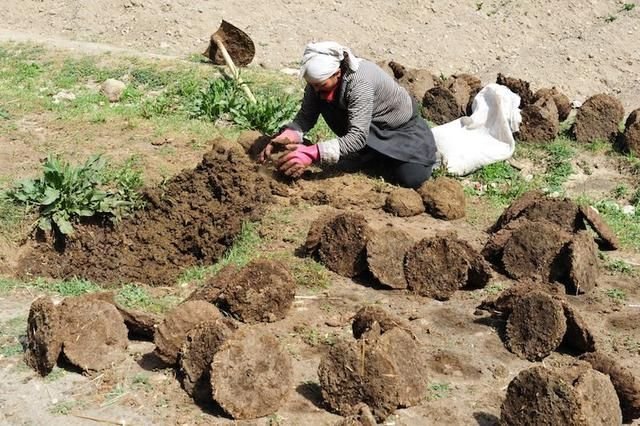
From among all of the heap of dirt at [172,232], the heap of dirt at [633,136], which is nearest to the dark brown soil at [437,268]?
the heap of dirt at [172,232]

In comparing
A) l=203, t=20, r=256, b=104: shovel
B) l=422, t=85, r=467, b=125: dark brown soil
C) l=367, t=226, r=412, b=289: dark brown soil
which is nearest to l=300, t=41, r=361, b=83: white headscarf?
l=367, t=226, r=412, b=289: dark brown soil

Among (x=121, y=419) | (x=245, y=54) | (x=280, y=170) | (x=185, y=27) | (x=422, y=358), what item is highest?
(x=422, y=358)

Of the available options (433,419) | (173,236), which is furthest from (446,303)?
(173,236)

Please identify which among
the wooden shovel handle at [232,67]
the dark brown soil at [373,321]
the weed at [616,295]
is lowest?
the wooden shovel handle at [232,67]

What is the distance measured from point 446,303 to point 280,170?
205 cm

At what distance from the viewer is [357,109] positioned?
6.73 m

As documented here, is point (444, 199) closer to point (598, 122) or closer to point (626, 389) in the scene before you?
point (598, 122)

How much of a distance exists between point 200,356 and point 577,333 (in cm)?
198

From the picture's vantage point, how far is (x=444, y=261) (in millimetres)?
5395

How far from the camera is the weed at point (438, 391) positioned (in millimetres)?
4199

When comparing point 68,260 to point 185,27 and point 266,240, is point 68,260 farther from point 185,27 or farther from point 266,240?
point 185,27

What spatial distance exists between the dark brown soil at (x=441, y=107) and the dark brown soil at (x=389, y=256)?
3422 millimetres

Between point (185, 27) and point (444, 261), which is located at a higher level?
point (444, 261)

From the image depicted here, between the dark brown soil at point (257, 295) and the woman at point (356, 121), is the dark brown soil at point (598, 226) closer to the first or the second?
the woman at point (356, 121)
